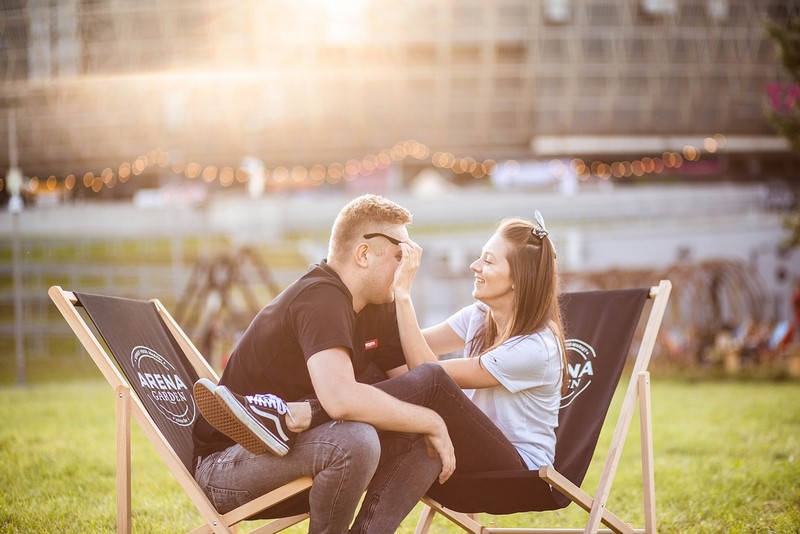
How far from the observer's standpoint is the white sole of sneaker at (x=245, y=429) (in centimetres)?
274

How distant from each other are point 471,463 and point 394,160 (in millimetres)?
39756

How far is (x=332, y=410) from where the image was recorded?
9.42 ft

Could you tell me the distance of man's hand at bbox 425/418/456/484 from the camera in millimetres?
3047

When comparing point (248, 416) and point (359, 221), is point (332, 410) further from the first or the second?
point (359, 221)

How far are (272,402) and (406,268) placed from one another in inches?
27.0

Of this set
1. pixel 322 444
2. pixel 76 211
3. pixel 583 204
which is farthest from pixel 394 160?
pixel 322 444

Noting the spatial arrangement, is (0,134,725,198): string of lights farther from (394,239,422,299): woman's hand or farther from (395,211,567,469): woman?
(394,239,422,299): woman's hand

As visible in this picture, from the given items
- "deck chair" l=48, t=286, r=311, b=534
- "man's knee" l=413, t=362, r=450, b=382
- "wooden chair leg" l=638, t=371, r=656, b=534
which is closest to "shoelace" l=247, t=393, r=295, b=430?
"deck chair" l=48, t=286, r=311, b=534

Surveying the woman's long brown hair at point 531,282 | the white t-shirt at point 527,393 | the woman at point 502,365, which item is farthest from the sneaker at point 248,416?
the woman's long brown hair at point 531,282

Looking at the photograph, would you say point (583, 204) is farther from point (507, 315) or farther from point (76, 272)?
point (507, 315)

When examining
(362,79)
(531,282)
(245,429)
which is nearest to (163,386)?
(245,429)

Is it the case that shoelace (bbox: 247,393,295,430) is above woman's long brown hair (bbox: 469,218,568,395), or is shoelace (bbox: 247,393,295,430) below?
below

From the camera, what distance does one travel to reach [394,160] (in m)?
42.6

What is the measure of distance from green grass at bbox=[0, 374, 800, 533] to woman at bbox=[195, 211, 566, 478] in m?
1.30
